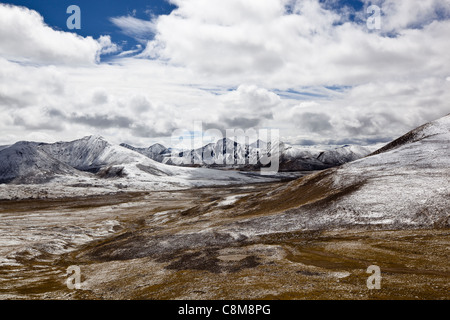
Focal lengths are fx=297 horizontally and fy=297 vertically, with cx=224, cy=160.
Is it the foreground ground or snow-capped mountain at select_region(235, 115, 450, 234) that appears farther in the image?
snow-capped mountain at select_region(235, 115, 450, 234)

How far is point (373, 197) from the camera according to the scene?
6612 cm

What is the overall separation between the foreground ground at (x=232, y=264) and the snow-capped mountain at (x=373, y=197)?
466 cm

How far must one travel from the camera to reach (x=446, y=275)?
101 ft

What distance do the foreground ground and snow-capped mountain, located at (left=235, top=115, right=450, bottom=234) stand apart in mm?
4656

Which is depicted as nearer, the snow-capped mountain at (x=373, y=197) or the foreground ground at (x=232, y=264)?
the foreground ground at (x=232, y=264)

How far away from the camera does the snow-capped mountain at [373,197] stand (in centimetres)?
5738

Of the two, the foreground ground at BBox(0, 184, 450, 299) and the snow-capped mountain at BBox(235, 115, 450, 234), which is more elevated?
the snow-capped mountain at BBox(235, 115, 450, 234)

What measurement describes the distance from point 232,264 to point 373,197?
40316 millimetres

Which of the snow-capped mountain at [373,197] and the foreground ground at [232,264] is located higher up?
the snow-capped mountain at [373,197]

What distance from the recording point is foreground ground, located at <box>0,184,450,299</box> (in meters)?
30.4
